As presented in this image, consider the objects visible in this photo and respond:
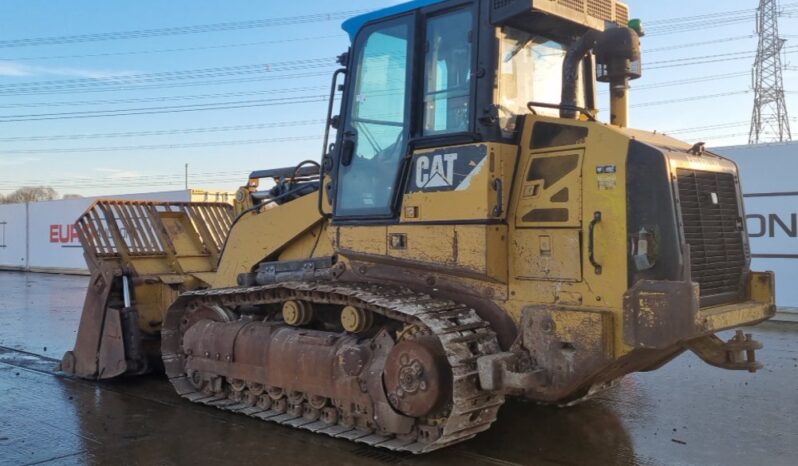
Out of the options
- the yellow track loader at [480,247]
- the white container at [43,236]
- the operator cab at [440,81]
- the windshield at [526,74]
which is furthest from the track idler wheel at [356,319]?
the white container at [43,236]

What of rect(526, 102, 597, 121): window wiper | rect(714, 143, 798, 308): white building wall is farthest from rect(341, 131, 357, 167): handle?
rect(714, 143, 798, 308): white building wall

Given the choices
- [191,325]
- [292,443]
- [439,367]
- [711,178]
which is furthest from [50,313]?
[711,178]

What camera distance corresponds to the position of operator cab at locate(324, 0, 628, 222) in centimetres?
519

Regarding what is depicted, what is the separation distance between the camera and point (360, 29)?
6.02 metres

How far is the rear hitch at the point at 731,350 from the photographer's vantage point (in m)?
5.09

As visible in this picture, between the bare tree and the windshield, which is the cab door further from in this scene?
the bare tree

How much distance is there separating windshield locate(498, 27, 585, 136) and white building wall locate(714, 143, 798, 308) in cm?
792

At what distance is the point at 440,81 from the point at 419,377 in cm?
219

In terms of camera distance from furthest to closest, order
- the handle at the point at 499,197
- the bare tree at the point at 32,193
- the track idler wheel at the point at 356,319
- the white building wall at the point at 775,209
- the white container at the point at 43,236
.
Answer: the bare tree at the point at 32,193 → the white container at the point at 43,236 → the white building wall at the point at 775,209 → the track idler wheel at the point at 356,319 → the handle at the point at 499,197

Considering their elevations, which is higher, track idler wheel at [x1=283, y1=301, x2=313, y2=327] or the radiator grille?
the radiator grille

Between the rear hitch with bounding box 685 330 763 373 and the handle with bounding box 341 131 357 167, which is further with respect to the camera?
the handle with bounding box 341 131 357 167

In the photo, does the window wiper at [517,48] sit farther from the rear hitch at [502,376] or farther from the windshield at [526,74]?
the rear hitch at [502,376]

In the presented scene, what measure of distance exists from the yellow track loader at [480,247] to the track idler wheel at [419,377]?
1cm

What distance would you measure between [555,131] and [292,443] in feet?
9.92
